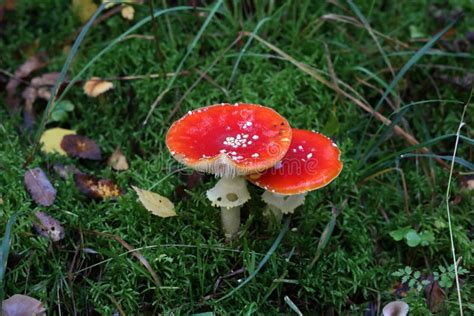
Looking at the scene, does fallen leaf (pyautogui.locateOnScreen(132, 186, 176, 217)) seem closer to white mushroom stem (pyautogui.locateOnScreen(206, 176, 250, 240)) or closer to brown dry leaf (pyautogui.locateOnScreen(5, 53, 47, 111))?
white mushroom stem (pyautogui.locateOnScreen(206, 176, 250, 240))

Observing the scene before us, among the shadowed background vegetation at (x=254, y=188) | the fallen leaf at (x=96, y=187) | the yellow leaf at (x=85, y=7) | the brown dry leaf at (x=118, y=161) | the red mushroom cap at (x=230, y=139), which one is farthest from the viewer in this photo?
the yellow leaf at (x=85, y=7)

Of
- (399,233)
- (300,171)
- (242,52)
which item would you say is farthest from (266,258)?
(242,52)

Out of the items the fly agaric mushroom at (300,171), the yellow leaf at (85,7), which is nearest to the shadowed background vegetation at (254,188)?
the yellow leaf at (85,7)

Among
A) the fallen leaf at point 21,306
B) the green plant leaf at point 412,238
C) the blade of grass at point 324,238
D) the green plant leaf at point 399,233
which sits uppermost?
the fallen leaf at point 21,306


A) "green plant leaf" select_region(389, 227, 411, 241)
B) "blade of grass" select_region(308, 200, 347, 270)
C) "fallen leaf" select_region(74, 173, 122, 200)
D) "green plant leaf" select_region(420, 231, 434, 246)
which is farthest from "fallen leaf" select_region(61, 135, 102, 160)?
"green plant leaf" select_region(420, 231, 434, 246)

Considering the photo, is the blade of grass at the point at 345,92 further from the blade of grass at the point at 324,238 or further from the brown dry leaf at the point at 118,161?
the brown dry leaf at the point at 118,161

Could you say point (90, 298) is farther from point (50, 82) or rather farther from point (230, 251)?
point (50, 82)

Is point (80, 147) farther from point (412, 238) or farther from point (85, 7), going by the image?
point (412, 238)
